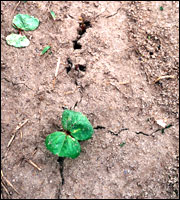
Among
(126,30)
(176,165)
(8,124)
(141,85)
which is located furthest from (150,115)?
(8,124)

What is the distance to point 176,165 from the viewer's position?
173 centimetres

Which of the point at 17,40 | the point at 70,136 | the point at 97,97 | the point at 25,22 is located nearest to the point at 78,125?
the point at 70,136

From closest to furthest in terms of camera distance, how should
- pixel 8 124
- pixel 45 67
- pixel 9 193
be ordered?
1. pixel 9 193
2. pixel 8 124
3. pixel 45 67

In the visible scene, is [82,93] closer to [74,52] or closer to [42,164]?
[74,52]

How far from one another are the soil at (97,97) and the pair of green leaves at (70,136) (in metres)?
0.12

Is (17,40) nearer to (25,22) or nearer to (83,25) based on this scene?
(25,22)

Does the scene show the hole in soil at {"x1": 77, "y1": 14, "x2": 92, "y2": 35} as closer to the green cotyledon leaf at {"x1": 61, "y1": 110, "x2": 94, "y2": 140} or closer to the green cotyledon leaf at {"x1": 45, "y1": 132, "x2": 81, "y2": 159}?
the green cotyledon leaf at {"x1": 61, "y1": 110, "x2": 94, "y2": 140}

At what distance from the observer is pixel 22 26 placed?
1.95m

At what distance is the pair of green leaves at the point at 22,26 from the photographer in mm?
1905

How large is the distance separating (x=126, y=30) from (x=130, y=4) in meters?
0.28

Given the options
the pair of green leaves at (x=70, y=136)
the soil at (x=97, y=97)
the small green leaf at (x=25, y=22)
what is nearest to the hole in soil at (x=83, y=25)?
the soil at (x=97, y=97)

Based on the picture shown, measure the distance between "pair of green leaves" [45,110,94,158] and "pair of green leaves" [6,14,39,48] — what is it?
77 cm

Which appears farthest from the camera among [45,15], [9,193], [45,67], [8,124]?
[45,15]

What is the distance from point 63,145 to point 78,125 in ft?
0.60
